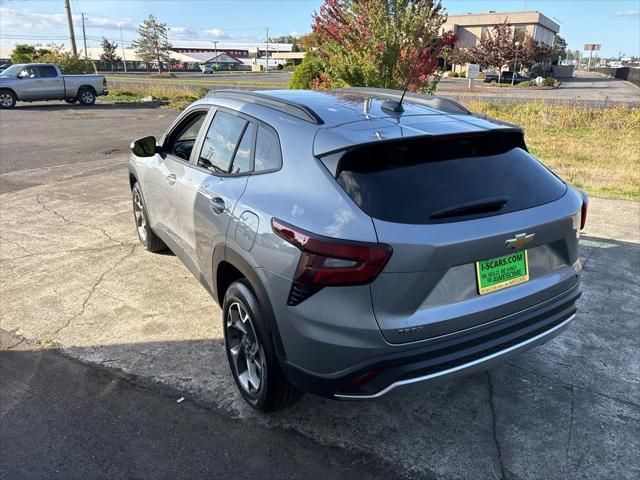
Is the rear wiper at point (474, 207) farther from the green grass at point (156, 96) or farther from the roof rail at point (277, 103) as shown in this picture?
the green grass at point (156, 96)

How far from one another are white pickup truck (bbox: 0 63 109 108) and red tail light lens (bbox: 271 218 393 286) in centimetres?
2509

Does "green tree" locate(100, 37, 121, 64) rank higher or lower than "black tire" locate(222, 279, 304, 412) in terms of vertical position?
higher

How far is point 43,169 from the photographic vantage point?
967 centimetres

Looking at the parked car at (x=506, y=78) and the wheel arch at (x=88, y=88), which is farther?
the parked car at (x=506, y=78)

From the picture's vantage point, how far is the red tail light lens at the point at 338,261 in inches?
85.8

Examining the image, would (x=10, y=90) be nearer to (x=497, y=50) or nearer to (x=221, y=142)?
(x=221, y=142)

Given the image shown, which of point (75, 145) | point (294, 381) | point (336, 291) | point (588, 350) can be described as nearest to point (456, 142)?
point (336, 291)

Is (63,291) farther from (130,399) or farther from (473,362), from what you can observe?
(473,362)

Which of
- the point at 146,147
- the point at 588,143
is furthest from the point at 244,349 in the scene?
the point at 588,143

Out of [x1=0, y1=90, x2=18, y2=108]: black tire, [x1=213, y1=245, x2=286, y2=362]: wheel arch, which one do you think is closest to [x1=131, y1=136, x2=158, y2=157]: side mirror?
[x1=213, y1=245, x2=286, y2=362]: wheel arch

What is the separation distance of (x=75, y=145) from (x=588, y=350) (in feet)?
41.2

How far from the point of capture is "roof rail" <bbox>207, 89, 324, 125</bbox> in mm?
2803

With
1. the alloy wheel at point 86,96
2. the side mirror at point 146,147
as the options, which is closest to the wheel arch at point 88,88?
the alloy wheel at point 86,96

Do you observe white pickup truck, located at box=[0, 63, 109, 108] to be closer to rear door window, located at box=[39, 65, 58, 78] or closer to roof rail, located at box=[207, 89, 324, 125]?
rear door window, located at box=[39, 65, 58, 78]
